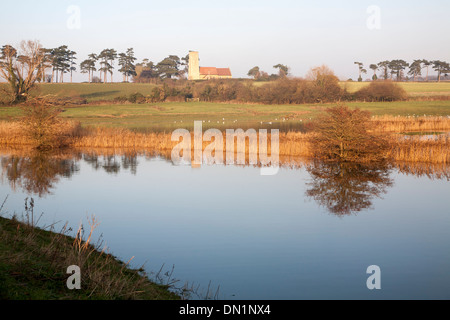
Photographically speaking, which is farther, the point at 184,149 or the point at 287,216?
the point at 184,149

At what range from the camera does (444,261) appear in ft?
35.0

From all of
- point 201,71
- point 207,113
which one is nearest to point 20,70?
point 207,113

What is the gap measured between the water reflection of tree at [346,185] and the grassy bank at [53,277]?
8452 mm

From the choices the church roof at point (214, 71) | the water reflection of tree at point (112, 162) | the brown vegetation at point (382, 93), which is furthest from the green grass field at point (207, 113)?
the church roof at point (214, 71)

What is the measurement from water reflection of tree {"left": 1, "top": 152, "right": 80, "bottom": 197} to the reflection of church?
10029 cm

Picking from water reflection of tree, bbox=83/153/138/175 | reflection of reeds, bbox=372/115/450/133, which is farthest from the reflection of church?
water reflection of tree, bbox=83/153/138/175

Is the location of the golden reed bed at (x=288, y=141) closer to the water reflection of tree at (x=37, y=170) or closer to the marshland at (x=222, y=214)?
the marshland at (x=222, y=214)

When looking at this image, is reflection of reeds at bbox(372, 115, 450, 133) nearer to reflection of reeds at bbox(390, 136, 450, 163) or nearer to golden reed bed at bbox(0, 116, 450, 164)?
golden reed bed at bbox(0, 116, 450, 164)

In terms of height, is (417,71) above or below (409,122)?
above

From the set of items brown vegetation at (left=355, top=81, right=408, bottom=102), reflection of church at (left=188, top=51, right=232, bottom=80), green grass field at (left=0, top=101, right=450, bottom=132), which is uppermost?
reflection of church at (left=188, top=51, right=232, bottom=80)

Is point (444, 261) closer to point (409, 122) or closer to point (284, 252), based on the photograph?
point (284, 252)

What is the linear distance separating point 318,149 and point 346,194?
28.2 ft

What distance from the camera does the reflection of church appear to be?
13450 cm
